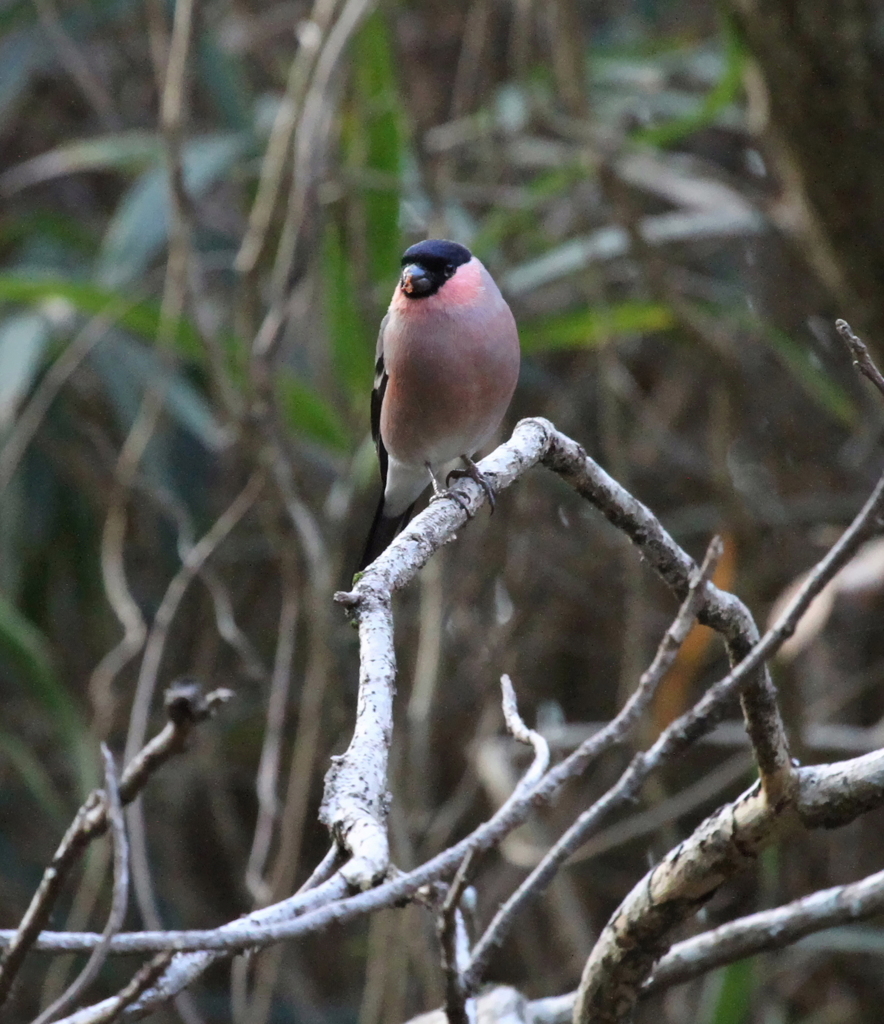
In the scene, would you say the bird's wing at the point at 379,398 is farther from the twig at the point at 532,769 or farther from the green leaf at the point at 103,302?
the twig at the point at 532,769

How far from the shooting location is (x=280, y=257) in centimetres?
332

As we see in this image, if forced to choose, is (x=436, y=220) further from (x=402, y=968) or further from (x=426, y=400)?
(x=402, y=968)

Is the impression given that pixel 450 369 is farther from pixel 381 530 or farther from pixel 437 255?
pixel 381 530

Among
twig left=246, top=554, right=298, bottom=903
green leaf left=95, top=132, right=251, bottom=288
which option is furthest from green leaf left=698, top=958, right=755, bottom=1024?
green leaf left=95, top=132, right=251, bottom=288

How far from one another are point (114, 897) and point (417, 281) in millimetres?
1831

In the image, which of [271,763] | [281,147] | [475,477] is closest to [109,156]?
[281,147]

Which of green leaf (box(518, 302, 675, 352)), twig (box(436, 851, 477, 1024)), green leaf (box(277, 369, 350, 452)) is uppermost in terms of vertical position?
green leaf (box(518, 302, 675, 352))

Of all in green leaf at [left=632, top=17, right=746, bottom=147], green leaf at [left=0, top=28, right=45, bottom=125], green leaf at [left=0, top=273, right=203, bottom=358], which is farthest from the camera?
green leaf at [left=0, top=28, right=45, bottom=125]

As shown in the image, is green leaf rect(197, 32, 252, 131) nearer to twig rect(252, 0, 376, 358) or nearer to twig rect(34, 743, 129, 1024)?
twig rect(252, 0, 376, 358)

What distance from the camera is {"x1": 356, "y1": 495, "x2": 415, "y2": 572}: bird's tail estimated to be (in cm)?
307

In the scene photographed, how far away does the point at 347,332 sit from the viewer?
371 cm

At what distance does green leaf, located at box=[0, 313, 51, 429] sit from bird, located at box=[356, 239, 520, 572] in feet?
4.35

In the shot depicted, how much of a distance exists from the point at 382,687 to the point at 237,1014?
2.00 m

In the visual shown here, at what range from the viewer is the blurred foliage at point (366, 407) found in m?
3.60
